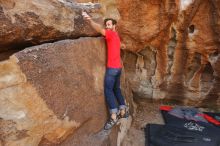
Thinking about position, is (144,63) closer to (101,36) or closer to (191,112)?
(191,112)

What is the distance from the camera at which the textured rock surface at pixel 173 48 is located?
466 cm

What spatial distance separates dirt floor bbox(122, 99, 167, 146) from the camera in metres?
4.48

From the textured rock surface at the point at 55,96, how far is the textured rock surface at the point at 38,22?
0.14 metres

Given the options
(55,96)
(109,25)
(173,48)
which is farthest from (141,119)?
(55,96)

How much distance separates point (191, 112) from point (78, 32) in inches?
110

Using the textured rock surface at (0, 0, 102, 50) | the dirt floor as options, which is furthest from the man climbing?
the dirt floor

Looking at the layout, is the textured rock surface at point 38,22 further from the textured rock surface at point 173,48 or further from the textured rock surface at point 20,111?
the textured rock surface at point 173,48

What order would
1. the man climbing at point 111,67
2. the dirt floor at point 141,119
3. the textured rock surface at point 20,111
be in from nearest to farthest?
1. the textured rock surface at point 20,111
2. the man climbing at point 111,67
3. the dirt floor at point 141,119

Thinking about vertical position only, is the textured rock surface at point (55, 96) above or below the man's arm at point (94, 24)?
below

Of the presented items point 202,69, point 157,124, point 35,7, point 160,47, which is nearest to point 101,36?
point 35,7

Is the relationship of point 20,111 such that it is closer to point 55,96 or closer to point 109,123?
point 55,96

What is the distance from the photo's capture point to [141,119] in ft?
16.9

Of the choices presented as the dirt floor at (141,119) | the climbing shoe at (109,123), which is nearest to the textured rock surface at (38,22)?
the climbing shoe at (109,123)

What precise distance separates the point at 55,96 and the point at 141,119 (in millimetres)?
2571
